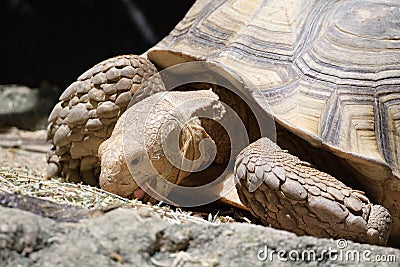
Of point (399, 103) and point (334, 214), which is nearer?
point (334, 214)

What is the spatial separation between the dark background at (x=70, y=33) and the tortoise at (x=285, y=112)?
4.57 m

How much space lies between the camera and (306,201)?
285 centimetres

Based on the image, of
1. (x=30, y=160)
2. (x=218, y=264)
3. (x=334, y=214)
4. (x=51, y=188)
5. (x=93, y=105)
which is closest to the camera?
(x=218, y=264)

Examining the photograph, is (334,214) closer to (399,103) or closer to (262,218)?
(262,218)

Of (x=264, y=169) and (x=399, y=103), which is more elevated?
(x=399, y=103)

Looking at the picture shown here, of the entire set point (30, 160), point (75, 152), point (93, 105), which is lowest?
point (30, 160)

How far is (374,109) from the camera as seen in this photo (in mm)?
3074

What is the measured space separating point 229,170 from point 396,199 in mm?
893

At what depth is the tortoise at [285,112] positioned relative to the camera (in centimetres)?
291

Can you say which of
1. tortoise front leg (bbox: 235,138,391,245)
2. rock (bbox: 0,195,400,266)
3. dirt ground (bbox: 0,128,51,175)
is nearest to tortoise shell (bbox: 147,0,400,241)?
tortoise front leg (bbox: 235,138,391,245)

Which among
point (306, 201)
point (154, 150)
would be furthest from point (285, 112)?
point (154, 150)

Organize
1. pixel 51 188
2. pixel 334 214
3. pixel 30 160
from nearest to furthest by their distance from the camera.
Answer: pixel 334 214
pixel 51 188
pixel 30 160

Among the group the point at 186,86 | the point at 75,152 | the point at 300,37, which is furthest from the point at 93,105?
the point at 300,37

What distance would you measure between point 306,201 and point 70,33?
6314mm
